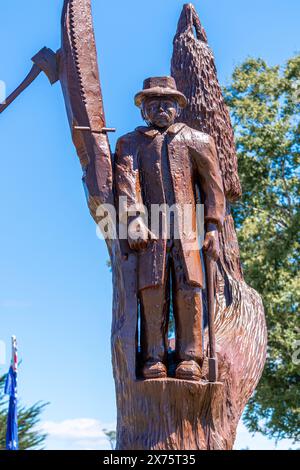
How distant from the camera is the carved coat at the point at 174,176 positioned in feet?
27.1

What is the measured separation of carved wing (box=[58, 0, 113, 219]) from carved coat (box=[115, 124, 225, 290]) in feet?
0.43

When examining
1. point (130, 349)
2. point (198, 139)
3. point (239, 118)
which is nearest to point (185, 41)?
point (198, 139)

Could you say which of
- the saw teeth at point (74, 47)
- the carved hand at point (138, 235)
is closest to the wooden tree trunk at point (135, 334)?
the saw teeth at point (74, 47)

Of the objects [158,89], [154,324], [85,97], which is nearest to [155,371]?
[154,324]

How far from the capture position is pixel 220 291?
30.6 ft

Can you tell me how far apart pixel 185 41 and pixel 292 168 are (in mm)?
9242

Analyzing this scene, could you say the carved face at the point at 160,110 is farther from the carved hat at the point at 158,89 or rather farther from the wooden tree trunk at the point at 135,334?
the wooden tree trunk at the point at 135,334

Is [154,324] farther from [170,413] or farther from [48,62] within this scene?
[48,62]

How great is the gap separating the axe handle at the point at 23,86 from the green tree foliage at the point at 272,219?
8.61m

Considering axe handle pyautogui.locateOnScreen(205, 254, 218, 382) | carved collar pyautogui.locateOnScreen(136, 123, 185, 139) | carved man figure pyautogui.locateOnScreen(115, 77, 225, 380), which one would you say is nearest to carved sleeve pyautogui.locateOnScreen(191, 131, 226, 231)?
carved man figure pyautogui.locateOnScreen(115, 77, 225, 380)

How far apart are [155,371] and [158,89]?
7.50 ft

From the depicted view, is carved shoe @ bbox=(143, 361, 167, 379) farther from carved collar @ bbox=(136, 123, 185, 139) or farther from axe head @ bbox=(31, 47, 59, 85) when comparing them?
axe head @ bbox=(31, 47, 59, 85)

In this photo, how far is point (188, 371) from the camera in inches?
314
